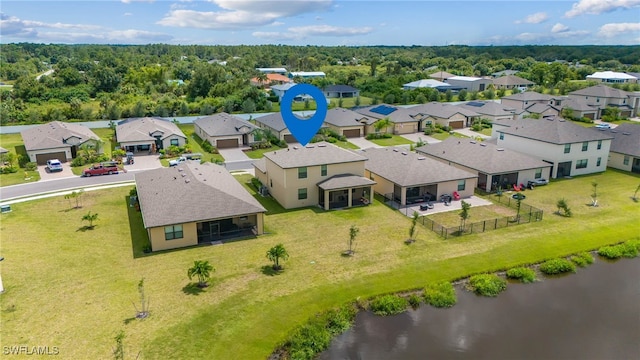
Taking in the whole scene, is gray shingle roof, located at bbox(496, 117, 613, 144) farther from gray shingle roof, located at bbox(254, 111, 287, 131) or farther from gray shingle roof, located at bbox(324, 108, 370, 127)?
gray shingle roof, located at bbox(254, 111, 287, 131)

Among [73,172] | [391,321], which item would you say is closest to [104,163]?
[73,172]

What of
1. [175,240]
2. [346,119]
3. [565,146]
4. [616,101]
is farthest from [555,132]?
[616,101]

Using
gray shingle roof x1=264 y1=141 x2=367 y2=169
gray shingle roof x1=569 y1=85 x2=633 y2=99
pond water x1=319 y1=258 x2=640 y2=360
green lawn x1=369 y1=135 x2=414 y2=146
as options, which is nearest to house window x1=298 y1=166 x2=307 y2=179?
gray shingle roof x1=264 y1=141 x2=367 y2=169

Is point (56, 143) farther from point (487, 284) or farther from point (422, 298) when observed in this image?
point (487, 284)

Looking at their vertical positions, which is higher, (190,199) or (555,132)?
(555,132)

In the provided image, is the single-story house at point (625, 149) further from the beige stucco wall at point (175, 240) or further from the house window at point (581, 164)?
the beige stucco wall at point (175, 240)

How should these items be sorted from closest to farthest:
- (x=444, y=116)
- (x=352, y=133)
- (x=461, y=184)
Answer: (x=461, y=184)
(x=352, y=133)
(x=444, y=116)

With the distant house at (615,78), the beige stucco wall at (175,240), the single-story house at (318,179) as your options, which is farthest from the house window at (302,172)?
the distant house at (615,78)
